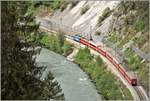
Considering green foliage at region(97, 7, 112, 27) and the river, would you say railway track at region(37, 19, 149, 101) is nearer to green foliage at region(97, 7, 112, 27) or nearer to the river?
the river

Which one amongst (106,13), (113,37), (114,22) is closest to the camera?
(113,37)

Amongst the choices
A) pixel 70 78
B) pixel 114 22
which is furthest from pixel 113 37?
pixel 70 78

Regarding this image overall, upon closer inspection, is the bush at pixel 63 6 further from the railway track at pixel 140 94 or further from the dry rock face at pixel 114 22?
the railway track at pixel 140 94

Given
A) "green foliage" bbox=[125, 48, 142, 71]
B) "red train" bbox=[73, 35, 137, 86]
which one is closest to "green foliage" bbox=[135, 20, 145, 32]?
"green foliage" bbox=[125, 48, 142, 71]

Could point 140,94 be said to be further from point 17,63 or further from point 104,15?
point 104,15

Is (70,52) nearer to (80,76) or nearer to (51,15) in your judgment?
(80,76)

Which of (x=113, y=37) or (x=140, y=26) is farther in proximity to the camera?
(x=113, y=37)

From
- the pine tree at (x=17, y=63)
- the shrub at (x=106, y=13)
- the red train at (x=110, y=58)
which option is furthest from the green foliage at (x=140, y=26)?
the pine tree at (x=17, y=63)
